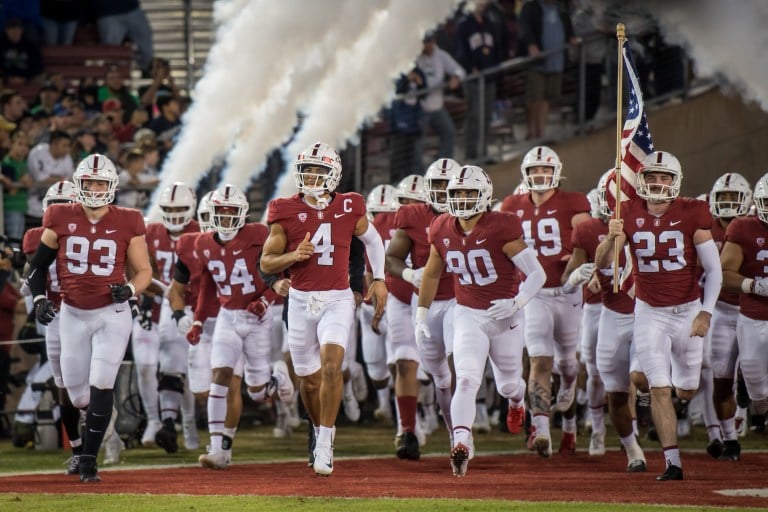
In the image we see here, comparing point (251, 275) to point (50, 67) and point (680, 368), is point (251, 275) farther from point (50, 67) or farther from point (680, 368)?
point (50, 67)

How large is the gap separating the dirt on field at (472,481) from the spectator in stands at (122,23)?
387 inches

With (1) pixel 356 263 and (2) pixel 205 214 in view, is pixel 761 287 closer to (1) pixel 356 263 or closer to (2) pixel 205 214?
(1) pixel 356 263

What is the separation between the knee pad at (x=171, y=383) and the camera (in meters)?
13.2

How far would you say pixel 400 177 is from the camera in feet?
A: 56.6

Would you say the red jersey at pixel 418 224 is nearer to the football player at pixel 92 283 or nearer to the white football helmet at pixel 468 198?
the white football helmet at pixel 468 198

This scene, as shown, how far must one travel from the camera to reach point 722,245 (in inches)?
474

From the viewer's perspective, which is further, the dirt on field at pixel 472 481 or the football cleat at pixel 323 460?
the football cleat at pixel 323 460

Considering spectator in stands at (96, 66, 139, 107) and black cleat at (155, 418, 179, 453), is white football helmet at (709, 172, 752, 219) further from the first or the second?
spectator in stands at (96, 66, 139, 107)

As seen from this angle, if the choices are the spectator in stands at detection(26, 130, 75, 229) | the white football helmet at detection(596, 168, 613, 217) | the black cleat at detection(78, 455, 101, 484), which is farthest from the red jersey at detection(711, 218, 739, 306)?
the spectator in stands at detection(26, 130, 75, 229)

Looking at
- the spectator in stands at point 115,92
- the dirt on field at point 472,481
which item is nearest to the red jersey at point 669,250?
the dirt on field at point 472,481

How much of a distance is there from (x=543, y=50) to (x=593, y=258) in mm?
6902

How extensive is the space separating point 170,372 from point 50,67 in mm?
7612

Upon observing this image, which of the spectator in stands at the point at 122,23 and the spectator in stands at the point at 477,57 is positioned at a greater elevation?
the spectator in stands at the point at 122,23

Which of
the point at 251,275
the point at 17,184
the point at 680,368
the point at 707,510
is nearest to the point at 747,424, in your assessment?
the point at 680,368
